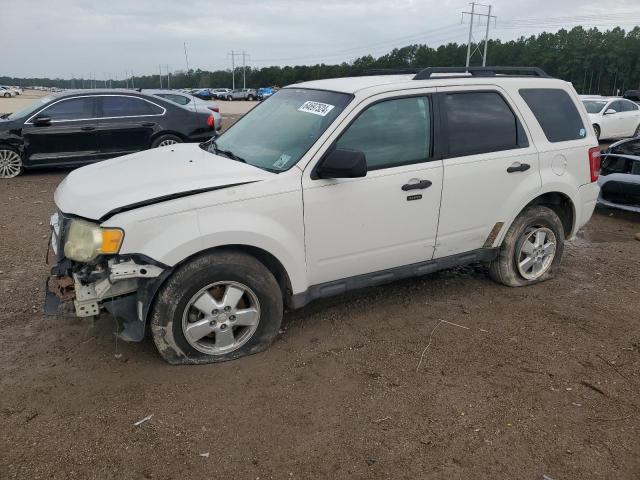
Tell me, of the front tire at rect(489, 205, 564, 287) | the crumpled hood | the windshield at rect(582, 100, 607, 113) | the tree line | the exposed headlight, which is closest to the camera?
the exposed headlight

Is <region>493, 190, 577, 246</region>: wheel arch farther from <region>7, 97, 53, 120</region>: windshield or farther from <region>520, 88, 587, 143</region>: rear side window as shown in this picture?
<region>7, 97, 53, 120</region>: windshield

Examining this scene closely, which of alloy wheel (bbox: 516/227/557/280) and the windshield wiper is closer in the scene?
the windshield wiper

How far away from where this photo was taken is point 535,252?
4.98 meters

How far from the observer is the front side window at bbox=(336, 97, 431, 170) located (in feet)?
12.6

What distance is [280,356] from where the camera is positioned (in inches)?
148

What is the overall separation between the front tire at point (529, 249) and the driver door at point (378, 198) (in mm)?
998

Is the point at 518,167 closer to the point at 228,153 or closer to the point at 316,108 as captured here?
the point at 316,108

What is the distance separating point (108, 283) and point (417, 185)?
226 cm

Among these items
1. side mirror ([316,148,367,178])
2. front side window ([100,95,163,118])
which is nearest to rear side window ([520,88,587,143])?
side mirror ([316,148,367,178])

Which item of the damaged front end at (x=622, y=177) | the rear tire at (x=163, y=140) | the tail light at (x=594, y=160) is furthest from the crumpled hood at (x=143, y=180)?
the rear tire at (x=163, y=140)

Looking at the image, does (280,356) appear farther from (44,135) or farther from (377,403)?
(44,135)

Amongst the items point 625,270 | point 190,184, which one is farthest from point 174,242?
point 625,270

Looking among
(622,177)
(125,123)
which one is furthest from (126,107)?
(622,177)

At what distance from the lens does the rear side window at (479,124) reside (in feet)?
13.9
